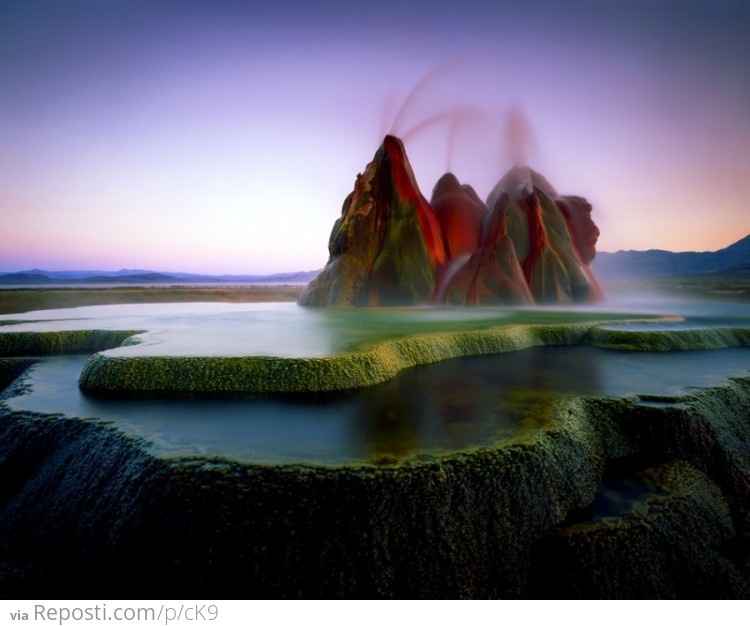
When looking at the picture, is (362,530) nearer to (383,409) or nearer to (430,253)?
(383,409)

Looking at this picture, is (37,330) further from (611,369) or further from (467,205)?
(467,205)

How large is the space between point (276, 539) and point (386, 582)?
1.30 metres

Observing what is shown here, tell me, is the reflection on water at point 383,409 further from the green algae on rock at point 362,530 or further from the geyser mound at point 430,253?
the geyser mound at point 430,253

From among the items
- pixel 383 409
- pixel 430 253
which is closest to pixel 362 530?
pixel 383 409

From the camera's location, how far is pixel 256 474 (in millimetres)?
5941

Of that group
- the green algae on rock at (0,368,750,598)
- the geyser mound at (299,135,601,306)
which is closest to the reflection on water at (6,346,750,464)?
the green algae on rock at (0,368,750,598)

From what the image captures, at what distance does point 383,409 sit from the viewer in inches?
341

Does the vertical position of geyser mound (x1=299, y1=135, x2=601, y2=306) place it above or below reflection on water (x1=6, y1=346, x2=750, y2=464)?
above

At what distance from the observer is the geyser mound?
1080 inches

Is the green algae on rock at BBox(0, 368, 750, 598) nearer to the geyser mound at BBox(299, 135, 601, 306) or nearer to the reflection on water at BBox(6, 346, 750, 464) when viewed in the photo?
the reflection on water at BBox(6, 346, 750, 464)

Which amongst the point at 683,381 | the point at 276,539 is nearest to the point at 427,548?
the point at 276,539

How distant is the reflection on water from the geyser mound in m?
15.0

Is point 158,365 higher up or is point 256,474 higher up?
point 158,365

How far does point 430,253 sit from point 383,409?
2095cm
